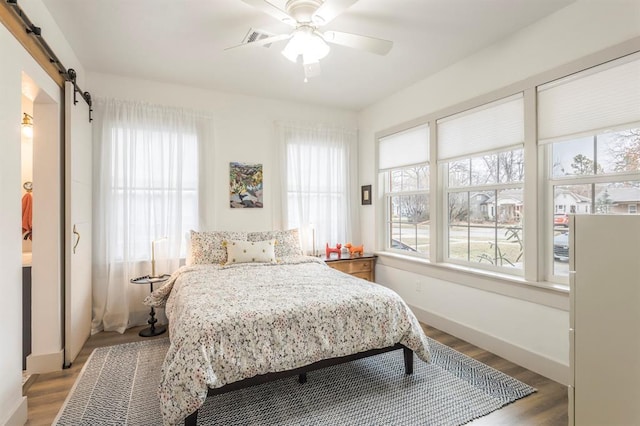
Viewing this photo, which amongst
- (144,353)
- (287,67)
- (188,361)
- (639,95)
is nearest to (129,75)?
(287,67)

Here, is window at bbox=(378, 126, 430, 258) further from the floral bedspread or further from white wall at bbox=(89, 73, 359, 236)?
the floral bedspread

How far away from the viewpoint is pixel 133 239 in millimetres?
3475

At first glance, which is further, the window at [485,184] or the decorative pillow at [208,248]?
the decorative pillow at [208,248]

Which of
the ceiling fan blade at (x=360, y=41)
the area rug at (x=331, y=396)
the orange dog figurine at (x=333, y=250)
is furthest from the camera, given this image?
the orange dog figurine at (x=333, y=250)

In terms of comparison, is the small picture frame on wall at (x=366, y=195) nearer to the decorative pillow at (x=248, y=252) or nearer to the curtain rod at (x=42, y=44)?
the decorative pillow at (x=248, y=252)

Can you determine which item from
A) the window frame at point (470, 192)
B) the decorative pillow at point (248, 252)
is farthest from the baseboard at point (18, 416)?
the window frame at point (470, 192)

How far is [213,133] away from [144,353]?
2.41 metres

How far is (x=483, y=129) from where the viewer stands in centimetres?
299

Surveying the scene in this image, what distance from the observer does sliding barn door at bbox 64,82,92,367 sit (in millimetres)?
2596

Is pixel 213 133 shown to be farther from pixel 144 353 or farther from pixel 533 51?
pixel 533 51

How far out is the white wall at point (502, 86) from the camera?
219 centimetres

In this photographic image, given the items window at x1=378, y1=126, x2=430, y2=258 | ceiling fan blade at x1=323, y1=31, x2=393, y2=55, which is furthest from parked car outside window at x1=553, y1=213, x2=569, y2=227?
ceiling fan blade at x1=323, y1=31, x2=393, y2=55

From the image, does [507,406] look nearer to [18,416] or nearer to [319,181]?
[18,416]

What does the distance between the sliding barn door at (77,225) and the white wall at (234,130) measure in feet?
2.26
